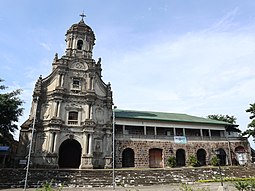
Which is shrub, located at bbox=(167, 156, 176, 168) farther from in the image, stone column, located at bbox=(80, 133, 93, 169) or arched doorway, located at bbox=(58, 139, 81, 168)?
arched doorway, located at bbox=(58, 139, 81, 168)

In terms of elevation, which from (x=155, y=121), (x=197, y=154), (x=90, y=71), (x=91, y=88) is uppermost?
(x=90, y=71)

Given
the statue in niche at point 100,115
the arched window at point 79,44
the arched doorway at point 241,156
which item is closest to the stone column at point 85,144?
the statue in niche at point 100,115

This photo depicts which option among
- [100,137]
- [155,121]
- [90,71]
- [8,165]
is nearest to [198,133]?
[155,121]

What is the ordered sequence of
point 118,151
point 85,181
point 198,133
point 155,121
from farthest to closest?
1. point 198,133
2. point 155,121
3. point 118,151
4. point 85,181

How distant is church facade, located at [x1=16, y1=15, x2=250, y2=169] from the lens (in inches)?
917

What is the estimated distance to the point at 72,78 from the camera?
85.9 ft

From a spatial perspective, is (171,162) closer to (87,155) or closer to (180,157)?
(180,157)

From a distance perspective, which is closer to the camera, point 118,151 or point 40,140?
point 40,140

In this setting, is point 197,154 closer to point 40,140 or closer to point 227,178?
point 227,178

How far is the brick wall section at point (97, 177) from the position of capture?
1816 cm

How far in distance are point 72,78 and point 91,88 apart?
8.45 feet

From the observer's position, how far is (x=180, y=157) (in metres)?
29.5

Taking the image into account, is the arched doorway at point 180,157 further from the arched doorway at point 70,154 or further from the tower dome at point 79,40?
the tower dome at point 79,40

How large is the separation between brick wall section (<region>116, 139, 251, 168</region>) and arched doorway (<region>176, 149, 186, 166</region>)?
3.14ft
